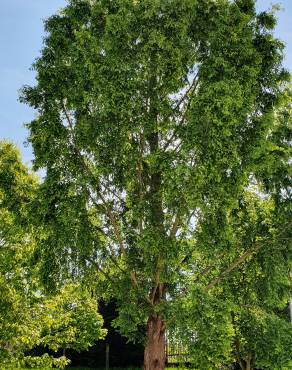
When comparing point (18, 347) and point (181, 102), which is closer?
point (181, 102)

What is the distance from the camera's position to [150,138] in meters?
13.9

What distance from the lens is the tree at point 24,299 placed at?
13.7 metres

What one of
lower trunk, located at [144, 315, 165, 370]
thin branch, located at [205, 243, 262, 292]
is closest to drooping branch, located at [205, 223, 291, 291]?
thin branch, located at [205, 243, 262, 292]

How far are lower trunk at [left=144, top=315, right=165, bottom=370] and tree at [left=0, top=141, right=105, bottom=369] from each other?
2.56m

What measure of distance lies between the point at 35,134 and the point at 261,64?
6659 millimetres

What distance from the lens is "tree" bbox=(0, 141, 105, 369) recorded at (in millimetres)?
13734

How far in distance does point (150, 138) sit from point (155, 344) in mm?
5887

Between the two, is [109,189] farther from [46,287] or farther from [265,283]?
[265,283]

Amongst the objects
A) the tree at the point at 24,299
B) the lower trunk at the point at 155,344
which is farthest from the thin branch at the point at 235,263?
the tree at the point at 24,299

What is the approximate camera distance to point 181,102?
13617mm

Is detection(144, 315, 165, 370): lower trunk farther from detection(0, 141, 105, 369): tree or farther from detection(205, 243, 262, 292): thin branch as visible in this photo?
detection(0, 141, 105, 369): tree

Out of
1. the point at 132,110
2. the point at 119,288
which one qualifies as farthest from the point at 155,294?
the point at 132,110

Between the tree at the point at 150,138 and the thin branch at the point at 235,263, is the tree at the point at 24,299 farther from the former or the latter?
the thin branch at the point at 235,263

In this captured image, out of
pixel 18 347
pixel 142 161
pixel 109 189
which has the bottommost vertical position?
pixel 18 347
